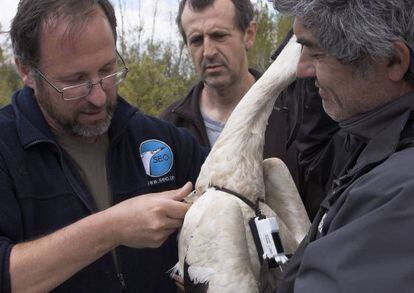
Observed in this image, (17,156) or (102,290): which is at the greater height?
(17,156)

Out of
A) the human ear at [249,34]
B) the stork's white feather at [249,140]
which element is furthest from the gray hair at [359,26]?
the human ear at [249,34]

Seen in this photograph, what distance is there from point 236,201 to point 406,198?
3.35 ft

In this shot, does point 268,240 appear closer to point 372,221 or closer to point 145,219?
point 145,219

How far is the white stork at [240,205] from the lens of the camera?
2.24 metres

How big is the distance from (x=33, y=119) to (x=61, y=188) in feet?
1.18

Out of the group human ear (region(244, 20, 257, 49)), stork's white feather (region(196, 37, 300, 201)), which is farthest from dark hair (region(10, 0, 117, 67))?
human ear (region(244, 20, 257, 49))

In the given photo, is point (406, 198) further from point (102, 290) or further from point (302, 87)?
point (102, 290)

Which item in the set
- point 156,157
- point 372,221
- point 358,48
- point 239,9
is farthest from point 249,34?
point 372,221

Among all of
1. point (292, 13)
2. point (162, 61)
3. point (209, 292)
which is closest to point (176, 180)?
point (209, 292)

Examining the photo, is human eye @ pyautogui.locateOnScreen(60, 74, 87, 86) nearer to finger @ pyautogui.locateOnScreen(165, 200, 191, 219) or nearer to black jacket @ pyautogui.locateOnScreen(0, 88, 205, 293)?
black jacket @ pyautogui.locateOnScreen(0, 88, 205, 293)

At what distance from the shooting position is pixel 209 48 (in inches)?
175

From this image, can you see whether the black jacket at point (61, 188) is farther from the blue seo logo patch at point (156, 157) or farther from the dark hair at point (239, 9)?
the dark hair at point (239, 9)

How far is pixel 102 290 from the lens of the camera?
262 centimetres

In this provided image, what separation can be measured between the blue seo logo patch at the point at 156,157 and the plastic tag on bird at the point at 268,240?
0.79m
